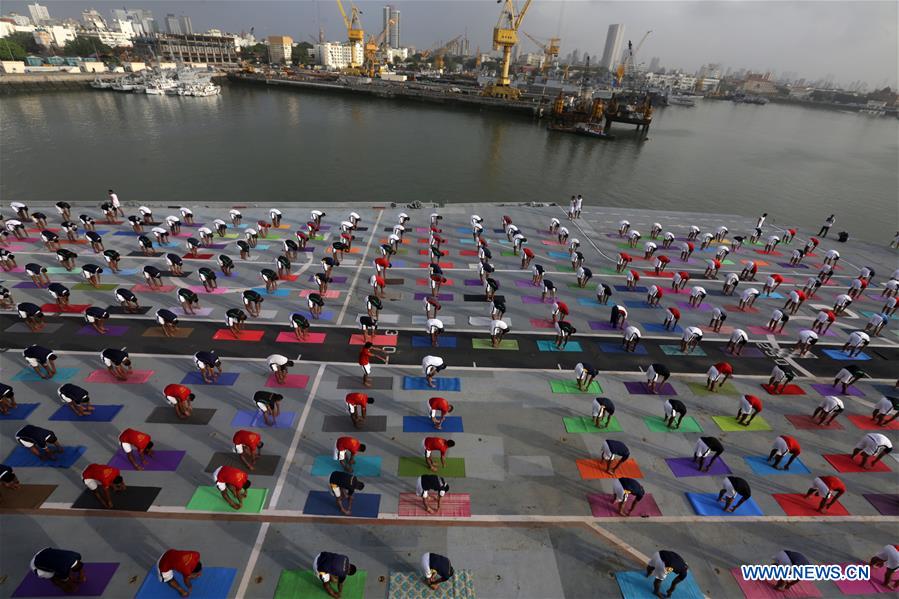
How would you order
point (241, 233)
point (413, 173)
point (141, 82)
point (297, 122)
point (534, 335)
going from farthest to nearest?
point (141, 82) < point (297, 122) < point (413, 173) < point (241, 233) < point (534, 335)

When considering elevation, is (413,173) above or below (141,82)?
below

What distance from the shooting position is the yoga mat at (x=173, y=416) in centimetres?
1300

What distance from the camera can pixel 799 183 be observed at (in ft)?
213

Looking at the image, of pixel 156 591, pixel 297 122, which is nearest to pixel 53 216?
pixel 156 591

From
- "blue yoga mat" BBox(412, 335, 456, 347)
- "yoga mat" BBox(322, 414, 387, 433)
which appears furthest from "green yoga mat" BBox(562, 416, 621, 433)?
"yoga mat" BBox(322, 414, 387, 433)

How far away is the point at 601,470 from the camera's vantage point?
40.1 ft

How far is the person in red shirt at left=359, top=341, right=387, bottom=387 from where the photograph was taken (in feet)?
46.9

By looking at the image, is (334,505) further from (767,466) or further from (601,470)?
(767,466)

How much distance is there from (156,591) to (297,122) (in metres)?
93.1

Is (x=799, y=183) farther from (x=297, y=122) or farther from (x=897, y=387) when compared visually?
(x=297, y=122)

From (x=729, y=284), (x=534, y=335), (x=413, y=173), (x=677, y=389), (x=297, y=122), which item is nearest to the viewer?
(x=677, y=389)

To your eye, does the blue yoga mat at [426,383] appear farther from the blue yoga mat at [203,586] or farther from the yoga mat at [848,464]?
the yoga mat at [848,464]

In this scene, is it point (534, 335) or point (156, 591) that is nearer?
point (156, 591)

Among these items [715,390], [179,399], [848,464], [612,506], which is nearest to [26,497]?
[179,399]
